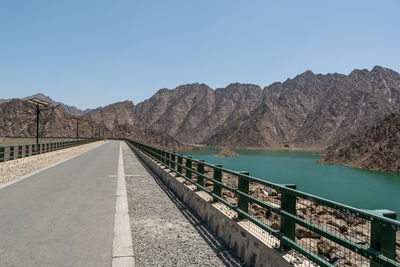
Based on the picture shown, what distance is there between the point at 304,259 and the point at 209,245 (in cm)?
213

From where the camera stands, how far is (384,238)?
8.82ft

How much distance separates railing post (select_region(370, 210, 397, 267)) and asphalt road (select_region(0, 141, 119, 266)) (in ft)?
11.4

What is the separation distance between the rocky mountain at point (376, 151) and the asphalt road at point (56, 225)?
75.8m

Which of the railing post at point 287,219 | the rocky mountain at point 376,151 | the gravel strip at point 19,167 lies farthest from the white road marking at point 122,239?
the rocky mountain at point 376,151

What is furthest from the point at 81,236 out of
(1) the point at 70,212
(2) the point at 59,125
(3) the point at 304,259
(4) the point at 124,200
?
(2) the point at 59,125

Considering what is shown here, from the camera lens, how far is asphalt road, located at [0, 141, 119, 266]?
474 centimetres

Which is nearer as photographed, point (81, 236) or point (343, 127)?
point (81, 236)

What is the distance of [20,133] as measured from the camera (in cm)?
14125

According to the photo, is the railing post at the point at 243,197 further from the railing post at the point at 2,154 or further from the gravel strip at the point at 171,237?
the railing post at the point at 2,154

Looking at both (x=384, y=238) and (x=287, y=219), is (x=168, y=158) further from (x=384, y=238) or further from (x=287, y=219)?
(x=384, y=238)

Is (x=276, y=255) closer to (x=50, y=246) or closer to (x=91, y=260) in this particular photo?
(x=91, y=260)

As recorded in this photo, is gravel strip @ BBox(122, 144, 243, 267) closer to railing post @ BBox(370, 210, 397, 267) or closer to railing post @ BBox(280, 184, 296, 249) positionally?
railing post @ BBox(280, 184, 296, 249)

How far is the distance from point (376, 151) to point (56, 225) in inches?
3501

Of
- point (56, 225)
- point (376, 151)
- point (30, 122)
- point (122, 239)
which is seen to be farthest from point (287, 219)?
point (30, 122)
